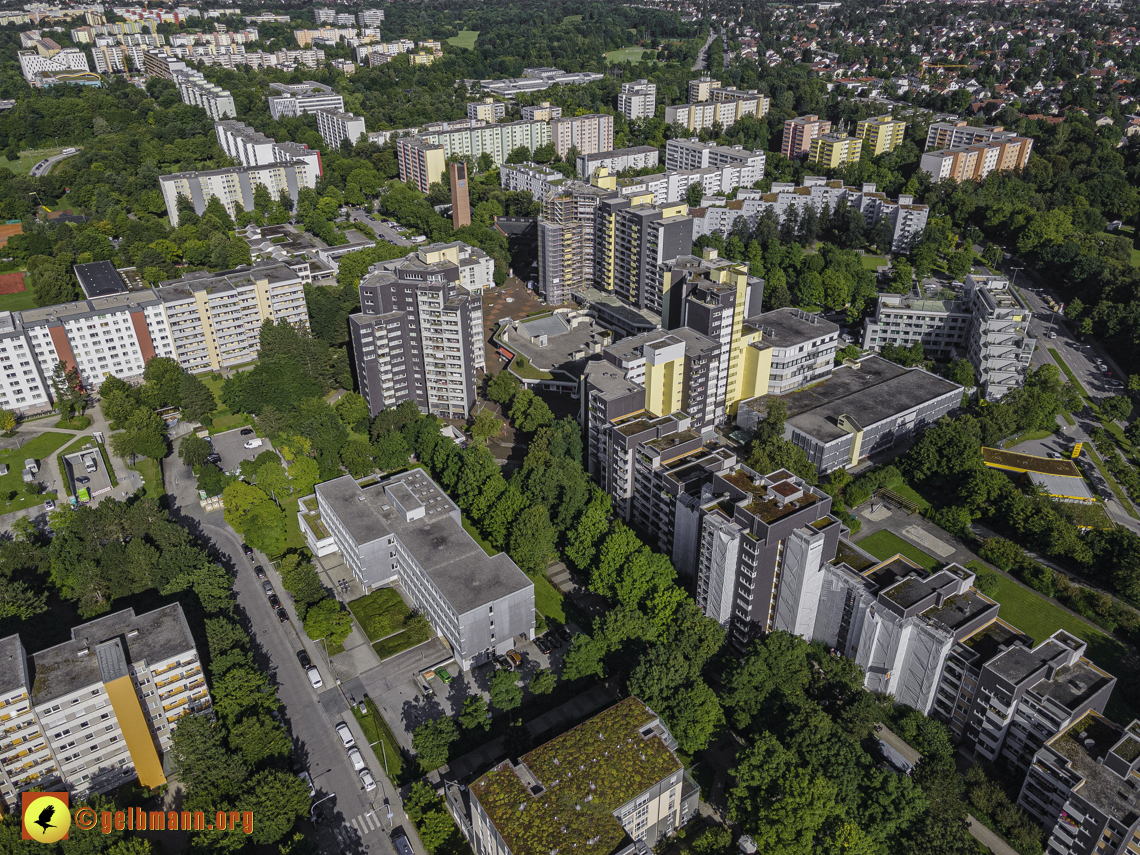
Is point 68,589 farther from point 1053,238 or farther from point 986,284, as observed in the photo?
point 1053,238

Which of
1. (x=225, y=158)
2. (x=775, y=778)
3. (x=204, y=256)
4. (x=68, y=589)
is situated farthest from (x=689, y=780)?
(x=225, y=158)

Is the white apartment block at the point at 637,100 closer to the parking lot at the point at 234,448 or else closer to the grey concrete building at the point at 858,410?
the grey concrete building at the point at 858,410

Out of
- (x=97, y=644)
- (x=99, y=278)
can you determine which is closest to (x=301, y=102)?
(x=99, y=278)

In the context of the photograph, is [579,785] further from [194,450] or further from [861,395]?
[861,395]

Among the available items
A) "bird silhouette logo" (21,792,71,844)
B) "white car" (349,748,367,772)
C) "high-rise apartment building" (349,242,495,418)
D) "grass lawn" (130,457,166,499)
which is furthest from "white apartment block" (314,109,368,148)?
"bird silhouette logo" (21,792,71,844)

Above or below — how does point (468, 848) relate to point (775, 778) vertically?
below
